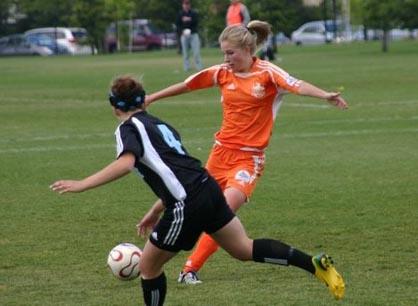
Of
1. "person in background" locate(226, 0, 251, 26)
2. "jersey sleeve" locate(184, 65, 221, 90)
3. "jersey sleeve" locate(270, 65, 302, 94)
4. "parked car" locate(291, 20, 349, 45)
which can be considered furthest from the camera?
"parked car" locate(291, 20, 349, 45)

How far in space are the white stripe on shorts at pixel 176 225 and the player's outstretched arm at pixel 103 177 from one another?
41 centimetres

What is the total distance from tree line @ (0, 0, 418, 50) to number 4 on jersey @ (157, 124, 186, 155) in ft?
121

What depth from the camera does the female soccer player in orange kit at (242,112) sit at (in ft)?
26.8

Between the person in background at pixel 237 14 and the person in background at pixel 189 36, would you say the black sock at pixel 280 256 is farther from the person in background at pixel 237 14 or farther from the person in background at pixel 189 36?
the person in background at pixel 189 36

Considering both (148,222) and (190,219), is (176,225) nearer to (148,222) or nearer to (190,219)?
(190,219)

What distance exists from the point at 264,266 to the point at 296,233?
51.0 inches

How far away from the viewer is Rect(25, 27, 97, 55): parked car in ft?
206

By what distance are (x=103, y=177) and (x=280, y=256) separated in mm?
1447

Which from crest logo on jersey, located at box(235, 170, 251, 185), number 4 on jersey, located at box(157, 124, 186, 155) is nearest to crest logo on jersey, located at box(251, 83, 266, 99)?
crest logo on jersey, located at box(235, 170, 251, 185)

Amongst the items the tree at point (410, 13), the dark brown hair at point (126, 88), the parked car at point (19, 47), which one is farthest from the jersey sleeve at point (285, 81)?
the parked car at point (19, 47)

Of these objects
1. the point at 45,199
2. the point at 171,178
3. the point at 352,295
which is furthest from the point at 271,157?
the point at 171,178

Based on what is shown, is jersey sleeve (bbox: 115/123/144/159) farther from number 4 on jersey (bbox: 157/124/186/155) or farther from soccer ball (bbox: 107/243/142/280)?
soccer ball (bbox: 107/243/142/280)

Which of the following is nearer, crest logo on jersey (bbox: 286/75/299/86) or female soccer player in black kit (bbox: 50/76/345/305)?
female soccer player in black kit (bbox: 50/76/345/305)

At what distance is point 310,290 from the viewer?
787 cm
